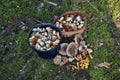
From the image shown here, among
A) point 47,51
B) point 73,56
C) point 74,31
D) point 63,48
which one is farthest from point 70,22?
point 47,51

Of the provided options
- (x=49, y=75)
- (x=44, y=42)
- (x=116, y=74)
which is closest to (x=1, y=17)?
(x=44, y=42)

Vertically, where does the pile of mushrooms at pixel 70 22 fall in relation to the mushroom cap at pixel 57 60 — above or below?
above

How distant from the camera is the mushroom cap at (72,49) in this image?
4.42 meters

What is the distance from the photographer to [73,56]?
446cm

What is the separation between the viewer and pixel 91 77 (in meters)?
4.29

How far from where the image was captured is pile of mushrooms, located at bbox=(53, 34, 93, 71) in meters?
4.40

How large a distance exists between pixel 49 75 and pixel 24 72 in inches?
15.3

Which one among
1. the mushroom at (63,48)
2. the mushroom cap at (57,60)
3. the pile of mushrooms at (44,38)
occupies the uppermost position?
the pile of mushrooms at (44,38)

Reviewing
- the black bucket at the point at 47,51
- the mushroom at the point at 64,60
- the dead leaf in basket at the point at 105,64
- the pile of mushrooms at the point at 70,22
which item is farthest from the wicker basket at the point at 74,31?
the dead leaf in basket at the point at 105,64

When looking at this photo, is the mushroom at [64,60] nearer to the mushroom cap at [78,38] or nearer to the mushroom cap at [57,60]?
the mushroom cap at [57,60]

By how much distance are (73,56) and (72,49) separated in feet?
0.35

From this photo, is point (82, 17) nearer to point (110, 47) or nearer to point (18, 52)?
point (110, 47)

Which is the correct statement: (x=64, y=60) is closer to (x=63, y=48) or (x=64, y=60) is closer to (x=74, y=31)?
(x=63, y=48)

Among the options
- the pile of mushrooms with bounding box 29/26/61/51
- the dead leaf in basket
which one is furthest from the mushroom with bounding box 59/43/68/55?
the dead leaf in basket
